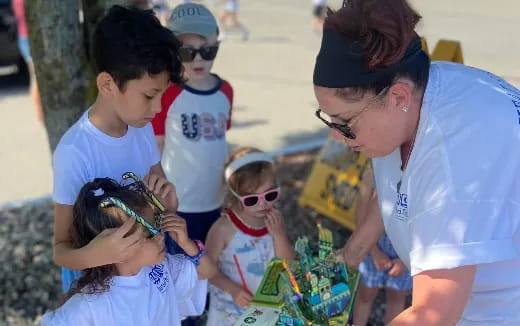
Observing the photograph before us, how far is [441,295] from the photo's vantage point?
1656 millimetres

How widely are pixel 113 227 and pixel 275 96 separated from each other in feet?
21.7

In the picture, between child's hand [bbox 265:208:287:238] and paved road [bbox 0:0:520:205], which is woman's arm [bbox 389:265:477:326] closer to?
child's hand [bbox 265:208:287:238]

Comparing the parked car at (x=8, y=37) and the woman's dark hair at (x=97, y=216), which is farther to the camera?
the parked car at (x=8, y=37)

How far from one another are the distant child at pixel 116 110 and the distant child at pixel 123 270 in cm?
8

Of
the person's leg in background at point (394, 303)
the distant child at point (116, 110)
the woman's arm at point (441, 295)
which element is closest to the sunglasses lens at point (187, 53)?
the distant child at point (116, 110)

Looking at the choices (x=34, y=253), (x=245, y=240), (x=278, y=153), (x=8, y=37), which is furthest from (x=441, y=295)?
(x=8, y=37)

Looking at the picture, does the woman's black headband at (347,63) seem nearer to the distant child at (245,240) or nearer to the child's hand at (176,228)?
the child's hand at (176,228)

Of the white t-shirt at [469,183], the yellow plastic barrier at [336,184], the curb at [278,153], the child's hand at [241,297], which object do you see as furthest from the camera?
the curb at [278,153]

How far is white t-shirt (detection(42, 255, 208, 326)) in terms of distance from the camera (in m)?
2.03

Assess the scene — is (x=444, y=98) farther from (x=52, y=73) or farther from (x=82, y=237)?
(x=52, y=73)

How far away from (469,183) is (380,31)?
49cm

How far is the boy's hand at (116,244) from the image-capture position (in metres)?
1.94

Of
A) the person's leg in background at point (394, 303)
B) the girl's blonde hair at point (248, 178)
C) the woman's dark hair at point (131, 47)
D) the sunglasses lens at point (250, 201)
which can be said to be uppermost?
the woman's dark hair at point (131, 47)

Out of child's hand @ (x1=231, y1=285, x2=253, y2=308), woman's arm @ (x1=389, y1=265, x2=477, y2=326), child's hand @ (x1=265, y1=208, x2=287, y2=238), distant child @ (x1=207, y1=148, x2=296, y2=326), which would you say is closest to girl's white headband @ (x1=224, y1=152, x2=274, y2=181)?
distant child @ (x1=207, y1=148, x2=296, y2=326)
